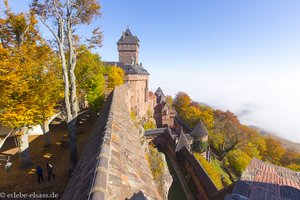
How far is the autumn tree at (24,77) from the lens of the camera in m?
8.68

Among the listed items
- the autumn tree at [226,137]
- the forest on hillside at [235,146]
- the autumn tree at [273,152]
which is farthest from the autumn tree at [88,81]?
the autumn tree at [273,152]

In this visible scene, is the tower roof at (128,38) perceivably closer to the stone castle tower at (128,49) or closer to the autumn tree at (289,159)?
the stone castle tower at (128,49)

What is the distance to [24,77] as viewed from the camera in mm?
10016

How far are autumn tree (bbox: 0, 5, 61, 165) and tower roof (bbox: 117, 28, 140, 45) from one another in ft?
108

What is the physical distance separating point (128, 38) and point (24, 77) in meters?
37.4

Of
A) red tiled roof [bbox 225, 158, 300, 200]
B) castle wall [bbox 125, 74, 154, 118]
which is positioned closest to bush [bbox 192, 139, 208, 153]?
castle wall [bbox 125, 74, 154, 118]

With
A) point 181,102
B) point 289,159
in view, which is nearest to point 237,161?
point 289,159

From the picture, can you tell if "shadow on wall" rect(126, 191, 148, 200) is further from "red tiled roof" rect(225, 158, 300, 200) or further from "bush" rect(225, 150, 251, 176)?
"bush" rect(225, 150, 251, 176)

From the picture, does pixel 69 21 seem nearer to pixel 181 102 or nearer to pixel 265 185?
pixel 265 185

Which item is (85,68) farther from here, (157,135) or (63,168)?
(157,135)

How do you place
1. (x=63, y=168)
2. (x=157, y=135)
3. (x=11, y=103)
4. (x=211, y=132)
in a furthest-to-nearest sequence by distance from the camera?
1. (x=211, y=132)
2. (x=157, y=135)
3. (x=63, y=168)
4. (x=11, y=103)

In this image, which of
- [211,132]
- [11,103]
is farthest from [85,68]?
[211,132]

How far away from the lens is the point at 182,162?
24.8 meters

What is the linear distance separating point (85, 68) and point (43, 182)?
1229 cm
